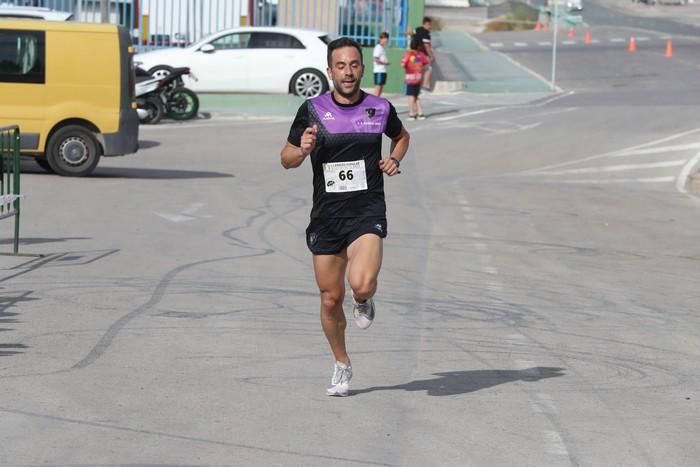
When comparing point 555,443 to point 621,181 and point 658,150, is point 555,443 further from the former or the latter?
point 658,150

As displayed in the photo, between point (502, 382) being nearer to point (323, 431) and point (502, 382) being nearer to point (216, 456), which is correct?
point (323, 431)

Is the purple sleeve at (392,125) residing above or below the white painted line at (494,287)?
above

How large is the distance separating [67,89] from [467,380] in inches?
508

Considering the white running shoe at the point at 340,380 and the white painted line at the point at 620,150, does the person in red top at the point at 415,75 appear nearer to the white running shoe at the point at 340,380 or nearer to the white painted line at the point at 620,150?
the white painted line at the point at 620,150

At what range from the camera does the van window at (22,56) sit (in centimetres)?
1966

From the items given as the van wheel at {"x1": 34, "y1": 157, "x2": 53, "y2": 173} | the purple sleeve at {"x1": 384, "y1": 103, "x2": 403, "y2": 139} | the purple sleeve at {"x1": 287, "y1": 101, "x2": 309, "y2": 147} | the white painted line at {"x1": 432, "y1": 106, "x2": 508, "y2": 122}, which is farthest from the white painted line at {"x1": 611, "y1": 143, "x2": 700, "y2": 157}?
the purple sleeve at {"x1": 287, "y1": 101, "x2": 309, "y2": 147}

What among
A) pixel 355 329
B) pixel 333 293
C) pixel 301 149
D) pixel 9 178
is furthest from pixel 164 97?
pixel 301 149

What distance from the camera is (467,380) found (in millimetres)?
8133

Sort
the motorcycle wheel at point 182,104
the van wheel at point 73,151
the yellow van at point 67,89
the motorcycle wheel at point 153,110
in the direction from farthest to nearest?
1. the motorcycle wheel at point 182,104
2. the motorcycle wheel at point 153,110
3. the van wheel at point 73,151
4. the yellow van at point 67,89

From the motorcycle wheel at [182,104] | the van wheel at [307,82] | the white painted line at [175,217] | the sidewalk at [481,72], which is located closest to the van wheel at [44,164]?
the white painted line at [175,217]

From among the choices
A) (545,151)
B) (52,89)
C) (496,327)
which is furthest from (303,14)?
(496,327)

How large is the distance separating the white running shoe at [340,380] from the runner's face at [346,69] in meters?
1.41

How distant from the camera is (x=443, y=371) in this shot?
8.41 meters

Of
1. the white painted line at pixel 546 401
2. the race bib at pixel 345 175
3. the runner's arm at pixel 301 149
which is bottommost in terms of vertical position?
the white painted line at pixel 546 401
